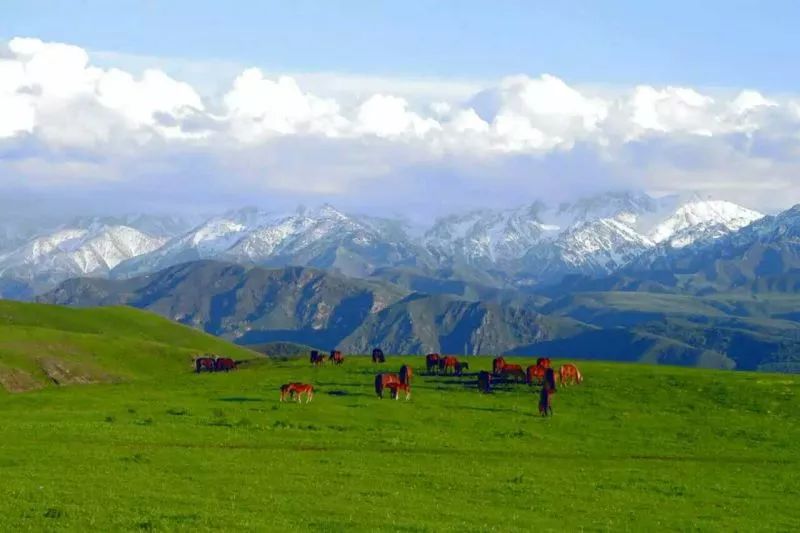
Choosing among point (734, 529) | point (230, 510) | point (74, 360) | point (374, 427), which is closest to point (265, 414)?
point (374, 427)

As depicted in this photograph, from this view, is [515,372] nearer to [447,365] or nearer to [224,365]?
[447,365]

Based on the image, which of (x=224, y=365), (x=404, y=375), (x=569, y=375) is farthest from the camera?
(x=224, y=365)

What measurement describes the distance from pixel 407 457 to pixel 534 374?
32422 millimetres

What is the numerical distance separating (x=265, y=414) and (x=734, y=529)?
34.8 metres

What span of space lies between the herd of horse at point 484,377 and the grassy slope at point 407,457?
1.44 meters

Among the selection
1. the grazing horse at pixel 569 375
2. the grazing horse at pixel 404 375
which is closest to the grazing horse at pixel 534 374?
the grazing horse at pixel 569 375

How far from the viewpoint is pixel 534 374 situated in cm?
8475

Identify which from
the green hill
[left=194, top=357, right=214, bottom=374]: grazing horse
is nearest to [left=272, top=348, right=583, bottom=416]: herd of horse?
[left=194, top=357, right=214, bottom=374]: grazing horse

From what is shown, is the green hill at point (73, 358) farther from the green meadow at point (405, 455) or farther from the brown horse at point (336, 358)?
the brown horse at point (336, 358)

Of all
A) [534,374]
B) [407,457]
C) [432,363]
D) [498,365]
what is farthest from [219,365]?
[407,457]

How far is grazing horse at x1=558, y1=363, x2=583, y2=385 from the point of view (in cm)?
8444

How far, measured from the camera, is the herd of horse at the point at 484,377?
73625 millimetres

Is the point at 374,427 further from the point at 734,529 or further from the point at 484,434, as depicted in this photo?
the point at 734,529

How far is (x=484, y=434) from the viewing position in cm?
6278
